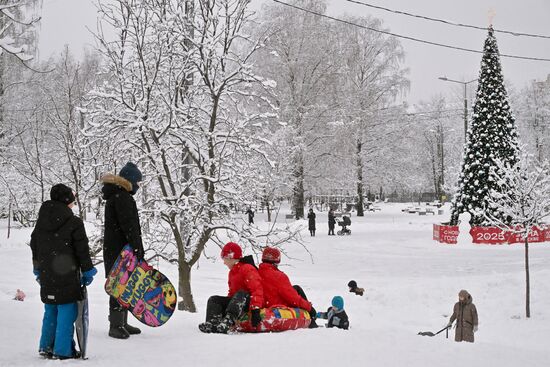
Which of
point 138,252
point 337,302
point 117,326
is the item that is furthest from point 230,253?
point 337,302

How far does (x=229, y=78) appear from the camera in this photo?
408 inches

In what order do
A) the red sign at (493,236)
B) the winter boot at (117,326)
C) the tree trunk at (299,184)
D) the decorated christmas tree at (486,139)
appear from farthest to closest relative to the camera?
the tree trunk at (299,184) → the decorated christmas tree at (486,139) → the red sign at (493,236) → the winter boot at (117,326)

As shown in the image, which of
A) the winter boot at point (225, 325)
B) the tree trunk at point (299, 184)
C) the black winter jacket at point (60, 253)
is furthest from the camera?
the tree trunk at point (299, 184)

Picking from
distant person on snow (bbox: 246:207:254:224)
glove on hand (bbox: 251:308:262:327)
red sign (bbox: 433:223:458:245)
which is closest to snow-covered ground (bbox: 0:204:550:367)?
glove on hand (bbox: 251:308:262:327)

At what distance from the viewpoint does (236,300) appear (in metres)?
6.06

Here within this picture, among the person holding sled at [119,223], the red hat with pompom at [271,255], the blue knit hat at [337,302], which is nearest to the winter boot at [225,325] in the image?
the red hat with pompom at [271,255]

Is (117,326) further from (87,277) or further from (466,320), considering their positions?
(466,320)

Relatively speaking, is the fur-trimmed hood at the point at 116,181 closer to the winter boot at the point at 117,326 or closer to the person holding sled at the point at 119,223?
the person holding sled at the point at 119,223

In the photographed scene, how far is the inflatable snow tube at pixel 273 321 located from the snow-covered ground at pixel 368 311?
1.30ft

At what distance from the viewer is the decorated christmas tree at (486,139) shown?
2466 cm

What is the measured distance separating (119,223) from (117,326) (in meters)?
A: 1.07

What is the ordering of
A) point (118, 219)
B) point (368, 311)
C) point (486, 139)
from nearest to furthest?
1. point (118, 219)
2. point (368, 311)
3. point (486, 139)

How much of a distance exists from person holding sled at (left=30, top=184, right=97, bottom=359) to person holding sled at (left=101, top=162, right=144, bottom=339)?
65 cm

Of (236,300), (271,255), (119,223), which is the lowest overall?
(236,300)
